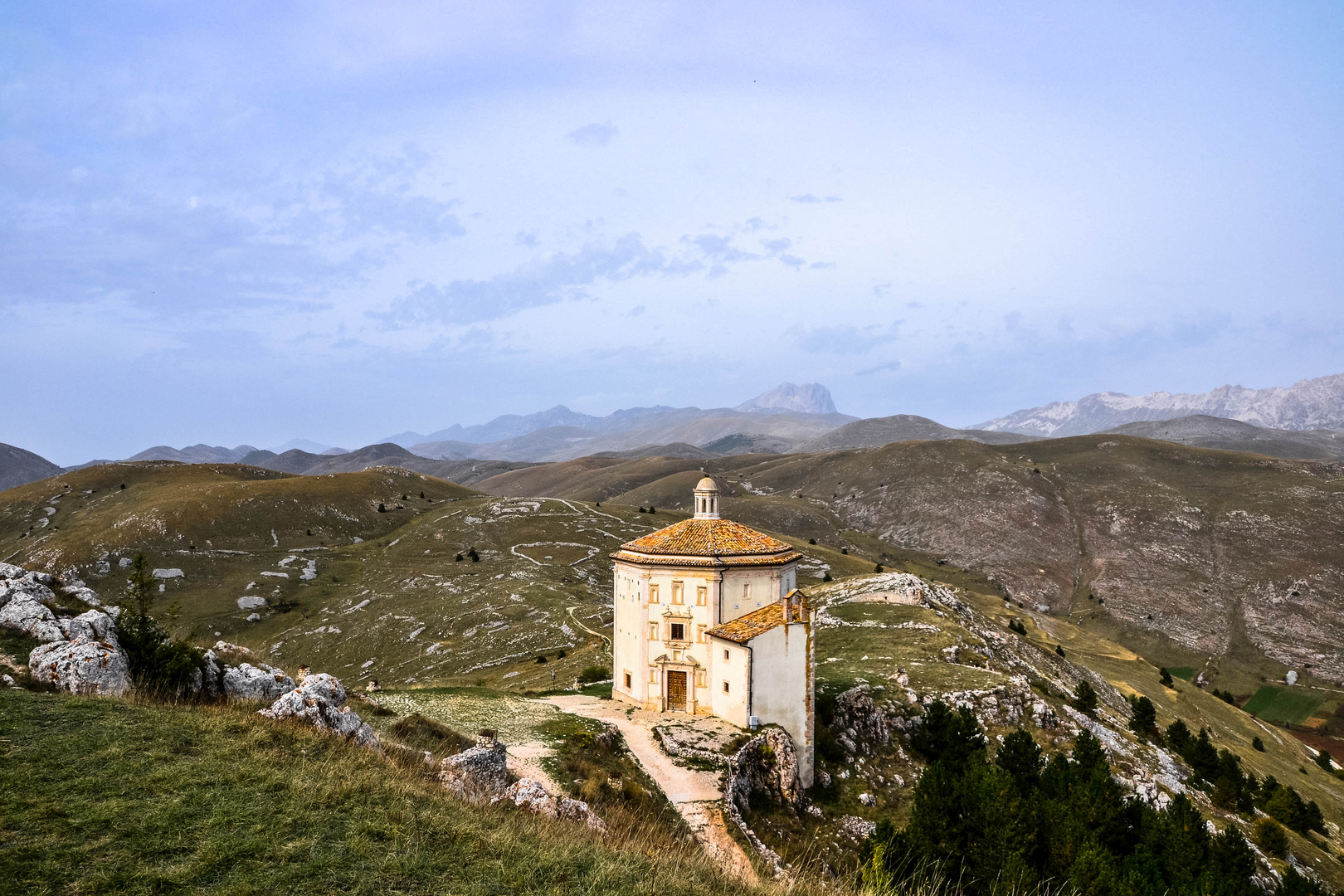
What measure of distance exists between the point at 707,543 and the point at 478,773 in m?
20.7

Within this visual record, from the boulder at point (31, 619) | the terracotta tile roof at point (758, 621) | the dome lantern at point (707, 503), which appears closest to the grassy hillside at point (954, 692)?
the terracotta tile roof at point (758, 621)

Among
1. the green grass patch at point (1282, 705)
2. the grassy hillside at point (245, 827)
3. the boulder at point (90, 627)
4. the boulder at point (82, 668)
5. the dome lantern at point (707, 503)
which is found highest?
the dome lantern at point (707, 503)

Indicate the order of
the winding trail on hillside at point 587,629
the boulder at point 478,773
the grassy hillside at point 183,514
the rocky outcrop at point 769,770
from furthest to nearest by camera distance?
the grassy hillside at point 183,514 → the winding trail on hillside at point 587,629 → the rocky outcrop at point 769,770 → the boulder at point 478,773

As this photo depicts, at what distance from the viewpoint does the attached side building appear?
34.2 m

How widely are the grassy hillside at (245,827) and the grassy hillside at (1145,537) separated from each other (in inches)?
4939

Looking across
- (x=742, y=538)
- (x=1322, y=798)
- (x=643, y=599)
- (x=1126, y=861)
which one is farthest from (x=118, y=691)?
(x=1322, y=798)

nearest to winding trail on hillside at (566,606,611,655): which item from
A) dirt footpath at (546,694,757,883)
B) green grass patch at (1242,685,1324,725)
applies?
dirt footpath at (546,694,757,883)

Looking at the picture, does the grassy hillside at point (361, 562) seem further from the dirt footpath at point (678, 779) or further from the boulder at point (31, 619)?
the boulder at point (31, 619)

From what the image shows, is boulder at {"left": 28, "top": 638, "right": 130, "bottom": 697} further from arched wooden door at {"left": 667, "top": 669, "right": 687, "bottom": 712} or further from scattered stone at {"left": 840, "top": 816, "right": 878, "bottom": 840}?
scattered stone at {"left": 840, "top": 816, "right": 878, "bottom": 840}

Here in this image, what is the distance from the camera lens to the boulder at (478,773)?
16.9 metres

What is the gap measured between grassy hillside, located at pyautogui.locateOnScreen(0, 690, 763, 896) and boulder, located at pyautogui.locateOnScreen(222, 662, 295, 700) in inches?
193

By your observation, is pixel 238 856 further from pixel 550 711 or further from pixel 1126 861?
pixel 1126 861

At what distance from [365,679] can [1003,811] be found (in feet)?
183

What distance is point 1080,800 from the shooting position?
30.1m
